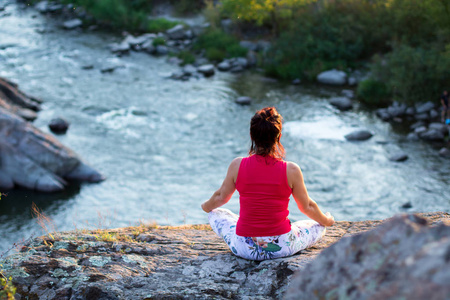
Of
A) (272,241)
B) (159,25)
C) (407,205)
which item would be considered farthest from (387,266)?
(159,25)

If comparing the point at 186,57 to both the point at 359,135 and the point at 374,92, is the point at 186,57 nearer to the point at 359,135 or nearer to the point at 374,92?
the point at 374,92

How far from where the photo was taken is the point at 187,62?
79.9 ft

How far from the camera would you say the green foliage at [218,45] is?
81.7 feet

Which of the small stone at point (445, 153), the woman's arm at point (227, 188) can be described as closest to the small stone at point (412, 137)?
the small stone at point (445, 153)

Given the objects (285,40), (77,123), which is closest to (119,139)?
(77,123)

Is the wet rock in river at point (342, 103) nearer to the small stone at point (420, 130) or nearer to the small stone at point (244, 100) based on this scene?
the small stone at point (420, 130)

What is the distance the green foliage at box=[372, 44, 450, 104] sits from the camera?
1750 cm

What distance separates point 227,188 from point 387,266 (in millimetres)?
2528

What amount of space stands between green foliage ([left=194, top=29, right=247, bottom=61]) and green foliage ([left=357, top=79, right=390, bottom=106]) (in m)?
7.61

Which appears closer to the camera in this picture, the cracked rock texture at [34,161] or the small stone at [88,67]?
the cracked rock texture at [34,161]

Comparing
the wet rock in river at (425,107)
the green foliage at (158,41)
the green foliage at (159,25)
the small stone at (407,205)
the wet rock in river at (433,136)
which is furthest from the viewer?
the green foliage at (159,25)

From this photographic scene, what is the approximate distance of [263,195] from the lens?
13.3ft

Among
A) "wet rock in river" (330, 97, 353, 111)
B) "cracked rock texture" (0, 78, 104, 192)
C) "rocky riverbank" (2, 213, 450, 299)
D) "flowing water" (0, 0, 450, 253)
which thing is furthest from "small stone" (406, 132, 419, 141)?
"rocky riverbank" (2, 213, 450, 299)

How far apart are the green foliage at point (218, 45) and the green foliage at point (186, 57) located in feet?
3.29
